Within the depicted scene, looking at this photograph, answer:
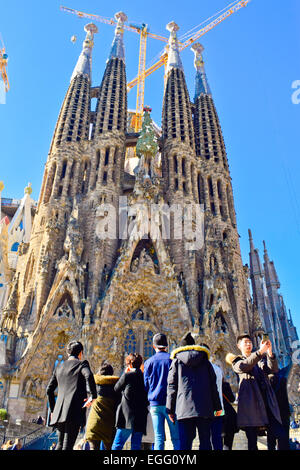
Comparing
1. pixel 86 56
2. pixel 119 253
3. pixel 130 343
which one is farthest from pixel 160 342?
pixel 86 56

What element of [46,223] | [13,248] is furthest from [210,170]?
[13,248]

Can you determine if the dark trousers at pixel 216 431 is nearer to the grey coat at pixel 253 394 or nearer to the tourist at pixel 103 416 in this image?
the grey coat at pixel 253 394

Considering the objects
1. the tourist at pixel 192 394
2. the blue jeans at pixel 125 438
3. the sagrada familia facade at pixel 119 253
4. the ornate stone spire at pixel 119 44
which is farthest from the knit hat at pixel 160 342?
the ornate stone spire at pixel 119 44

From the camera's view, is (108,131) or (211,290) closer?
(211,290)

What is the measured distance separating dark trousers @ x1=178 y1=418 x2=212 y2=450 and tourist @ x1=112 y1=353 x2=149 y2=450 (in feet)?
2.22

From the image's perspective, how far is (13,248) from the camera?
36.0 m

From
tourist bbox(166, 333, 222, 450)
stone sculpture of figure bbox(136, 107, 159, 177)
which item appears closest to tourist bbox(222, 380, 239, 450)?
tourist bbox(166, 333, 222, 450)

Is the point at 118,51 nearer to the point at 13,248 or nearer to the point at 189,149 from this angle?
the point at 189,149

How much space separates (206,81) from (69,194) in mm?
17232

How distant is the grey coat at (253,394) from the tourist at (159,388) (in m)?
0.78

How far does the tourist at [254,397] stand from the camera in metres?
4.07

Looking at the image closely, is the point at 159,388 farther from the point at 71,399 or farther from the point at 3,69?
the point at 3,69

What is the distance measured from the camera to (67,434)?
4.08 metres

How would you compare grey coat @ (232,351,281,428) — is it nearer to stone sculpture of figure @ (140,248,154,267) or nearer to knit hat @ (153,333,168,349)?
knit hat @ (153,333,168,349)
